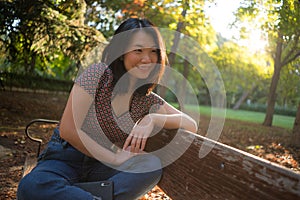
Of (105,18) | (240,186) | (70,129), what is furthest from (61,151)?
(105,18)

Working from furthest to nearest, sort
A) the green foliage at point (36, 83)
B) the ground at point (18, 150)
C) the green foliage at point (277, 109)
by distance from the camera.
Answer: the green foliage at point (277, 109) < the green foliage at point (36, 83) < the ground at point (18, 150)

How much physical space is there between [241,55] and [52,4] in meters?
14.2

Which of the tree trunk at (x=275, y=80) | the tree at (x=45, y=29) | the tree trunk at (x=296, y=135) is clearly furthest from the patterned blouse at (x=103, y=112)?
the tree trunk at (x=275, y=80)

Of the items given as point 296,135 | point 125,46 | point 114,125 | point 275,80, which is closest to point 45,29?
point 125,46

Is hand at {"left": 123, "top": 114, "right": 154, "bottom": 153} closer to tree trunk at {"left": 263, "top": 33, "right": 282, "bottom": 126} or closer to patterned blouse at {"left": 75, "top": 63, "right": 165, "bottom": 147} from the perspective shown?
patterned blouse at {"left": 75, "top": 63, "right": 165, "bottom": 147}

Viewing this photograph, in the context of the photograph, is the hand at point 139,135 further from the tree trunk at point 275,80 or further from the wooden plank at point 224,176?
the tree trunk at point 275,80

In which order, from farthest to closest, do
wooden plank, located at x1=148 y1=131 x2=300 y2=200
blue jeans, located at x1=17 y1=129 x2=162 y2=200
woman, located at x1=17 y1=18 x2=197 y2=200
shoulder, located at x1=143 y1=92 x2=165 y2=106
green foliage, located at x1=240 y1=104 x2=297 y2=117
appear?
1. green foliage, located at x1=240 y1=104 x2=297 y2=117
2. shoulder, located at x1=143 y1=92 x2=165 y2=106
3. woman, located at x1=17 y1=18 x2=197 y2=200
4. blue jeans, located at x1=17 y1=129 x2=162 y2=200
5. wooden plank, located at x1=148 y1=131 x2=300 y2=200

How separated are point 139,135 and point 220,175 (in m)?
0.59

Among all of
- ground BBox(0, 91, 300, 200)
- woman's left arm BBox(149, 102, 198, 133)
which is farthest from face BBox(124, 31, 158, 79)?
ground BBox(0, 91, 300, 200)

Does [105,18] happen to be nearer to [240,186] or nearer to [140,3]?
[140,3]

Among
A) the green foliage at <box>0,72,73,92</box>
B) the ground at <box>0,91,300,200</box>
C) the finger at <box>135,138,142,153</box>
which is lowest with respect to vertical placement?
the ground at <box>0,91,300,200</box>

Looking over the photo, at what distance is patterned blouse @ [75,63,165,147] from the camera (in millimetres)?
1704

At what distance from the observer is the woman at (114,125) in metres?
1.56

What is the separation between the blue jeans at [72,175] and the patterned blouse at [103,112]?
173mm
